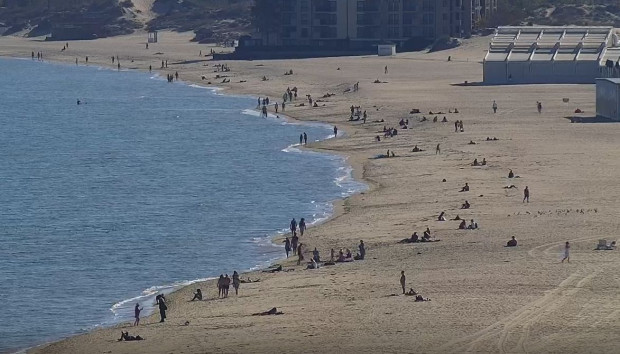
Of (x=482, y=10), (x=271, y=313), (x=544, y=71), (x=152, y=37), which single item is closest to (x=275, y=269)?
(x=271, y=313)

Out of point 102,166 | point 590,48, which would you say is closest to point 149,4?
point 590,48

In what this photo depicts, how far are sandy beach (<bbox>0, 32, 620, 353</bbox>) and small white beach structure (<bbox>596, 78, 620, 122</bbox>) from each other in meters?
1.65

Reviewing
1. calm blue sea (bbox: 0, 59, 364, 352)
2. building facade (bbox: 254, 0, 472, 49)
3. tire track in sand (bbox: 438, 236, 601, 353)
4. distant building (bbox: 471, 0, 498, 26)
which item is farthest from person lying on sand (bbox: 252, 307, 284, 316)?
distant building (bbox: 471, 0, 498, 26)

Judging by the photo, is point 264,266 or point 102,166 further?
point 102,166

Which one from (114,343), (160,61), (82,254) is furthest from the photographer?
(160,61)

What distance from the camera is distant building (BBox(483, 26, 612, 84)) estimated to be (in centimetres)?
10288

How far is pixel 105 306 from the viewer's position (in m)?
42.5

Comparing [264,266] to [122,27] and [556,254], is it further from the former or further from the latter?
[122,27]

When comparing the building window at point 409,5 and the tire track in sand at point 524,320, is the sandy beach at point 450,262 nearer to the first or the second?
the tire track in sand at point 524,320

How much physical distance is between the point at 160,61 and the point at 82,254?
100537 millimetres

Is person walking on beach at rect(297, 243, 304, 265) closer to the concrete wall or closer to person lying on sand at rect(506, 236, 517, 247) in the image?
person lying on sand at rect(506, 236, 517, 247)

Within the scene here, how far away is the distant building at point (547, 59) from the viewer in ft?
338

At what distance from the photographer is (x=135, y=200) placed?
6141cm

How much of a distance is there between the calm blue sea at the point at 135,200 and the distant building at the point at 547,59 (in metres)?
18.6
